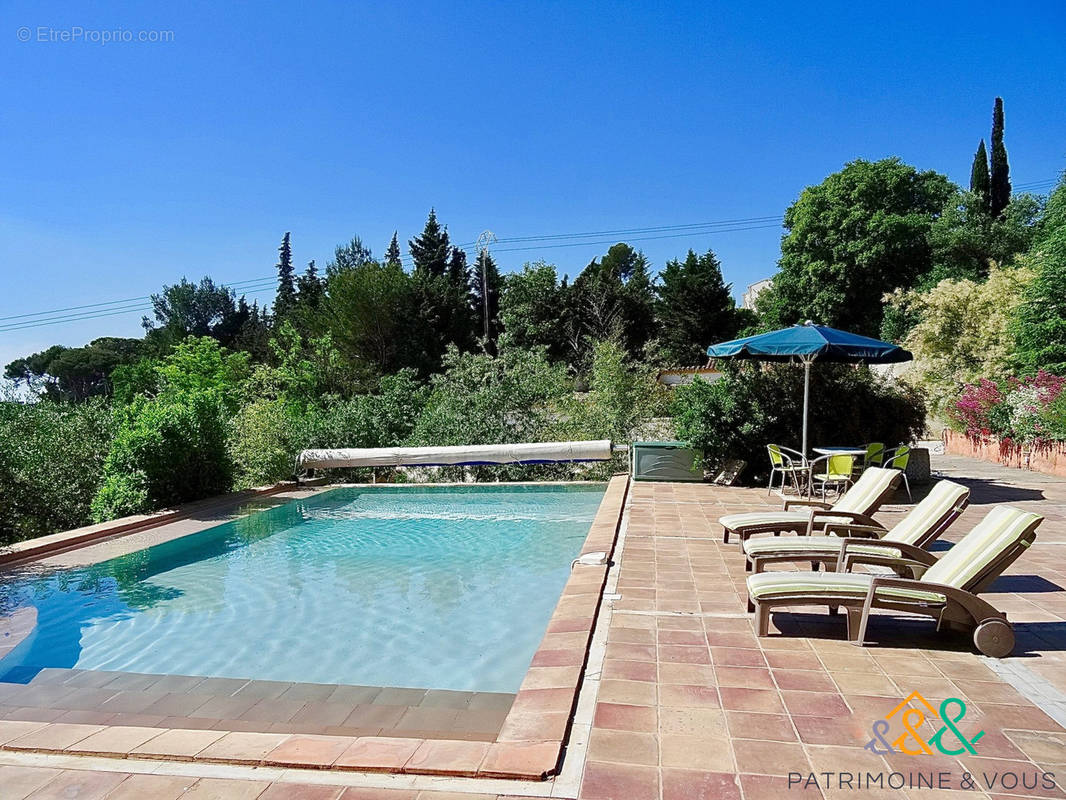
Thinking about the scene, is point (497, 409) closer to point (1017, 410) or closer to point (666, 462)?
point (666, 462)

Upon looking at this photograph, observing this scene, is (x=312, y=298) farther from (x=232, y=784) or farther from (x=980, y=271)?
(x=232, y=784)

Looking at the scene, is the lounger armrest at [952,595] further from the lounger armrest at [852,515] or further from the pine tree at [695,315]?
the pine tree at [695,315]

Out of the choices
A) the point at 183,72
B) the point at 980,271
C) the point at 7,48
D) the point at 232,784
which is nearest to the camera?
the point at 232,784

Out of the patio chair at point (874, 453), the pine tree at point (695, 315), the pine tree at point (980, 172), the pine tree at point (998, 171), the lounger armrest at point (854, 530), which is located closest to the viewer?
the lounger armrest at point (854, 530)

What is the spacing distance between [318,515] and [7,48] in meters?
6.92

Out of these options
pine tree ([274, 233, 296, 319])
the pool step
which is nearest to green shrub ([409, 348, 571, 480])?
the pool step

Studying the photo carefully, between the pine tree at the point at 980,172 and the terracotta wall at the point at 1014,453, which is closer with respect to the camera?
the terracotta wall at the point at 1014,453

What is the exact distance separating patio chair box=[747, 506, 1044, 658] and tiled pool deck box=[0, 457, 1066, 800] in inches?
5.0

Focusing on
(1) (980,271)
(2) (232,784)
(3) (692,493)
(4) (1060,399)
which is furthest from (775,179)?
(2) (232,784)

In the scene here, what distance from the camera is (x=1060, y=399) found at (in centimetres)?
1173

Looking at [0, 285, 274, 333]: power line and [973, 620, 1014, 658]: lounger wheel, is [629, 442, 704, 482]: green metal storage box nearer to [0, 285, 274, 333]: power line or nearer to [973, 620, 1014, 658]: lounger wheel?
[973, 620, 1014, 658]: lounger wheel

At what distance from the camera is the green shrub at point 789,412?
33.8 feet

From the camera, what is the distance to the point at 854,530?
551 cm

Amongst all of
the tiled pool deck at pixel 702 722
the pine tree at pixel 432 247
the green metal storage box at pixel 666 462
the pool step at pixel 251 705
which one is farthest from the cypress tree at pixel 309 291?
the tiled pool deck at pixel 702 722
